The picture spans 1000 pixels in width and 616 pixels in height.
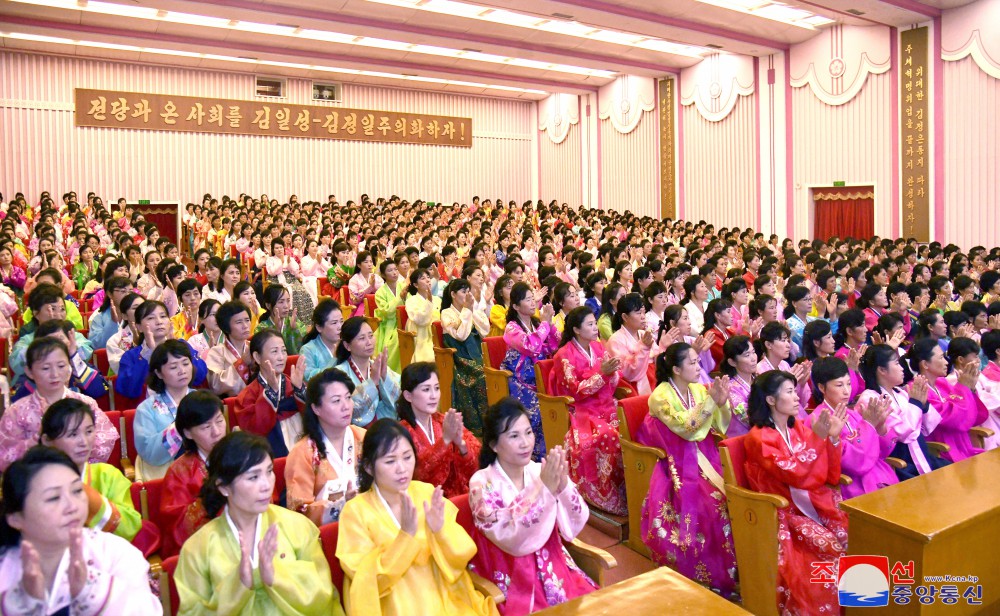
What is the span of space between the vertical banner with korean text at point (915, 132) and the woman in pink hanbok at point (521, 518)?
34.4 ft

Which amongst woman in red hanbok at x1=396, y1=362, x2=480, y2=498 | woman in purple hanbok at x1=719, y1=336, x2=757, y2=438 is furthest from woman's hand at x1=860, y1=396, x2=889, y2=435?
woman in red hanbok at x1=396, y1=362, x2=480, y2=498

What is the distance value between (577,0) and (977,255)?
5679 millimetres

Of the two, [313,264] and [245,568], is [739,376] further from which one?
[313,264]

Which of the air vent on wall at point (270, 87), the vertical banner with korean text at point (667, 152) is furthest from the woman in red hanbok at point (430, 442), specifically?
the air vent on wall at point (270, 87)

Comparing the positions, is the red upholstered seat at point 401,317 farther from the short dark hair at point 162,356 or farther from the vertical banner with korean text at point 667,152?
the vertical banner with korean text at point 667,152

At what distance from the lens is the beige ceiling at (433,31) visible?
1042 cm

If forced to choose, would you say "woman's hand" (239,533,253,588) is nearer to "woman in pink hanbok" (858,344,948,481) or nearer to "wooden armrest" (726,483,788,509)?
"wooden armrest" (726,483,788,509)

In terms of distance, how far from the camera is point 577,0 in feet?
33.5

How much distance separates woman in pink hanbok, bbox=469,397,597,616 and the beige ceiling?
8.61 m

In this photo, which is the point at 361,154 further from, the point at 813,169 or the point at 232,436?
the point at 232,436

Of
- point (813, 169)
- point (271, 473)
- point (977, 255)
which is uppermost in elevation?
point (813, 169)

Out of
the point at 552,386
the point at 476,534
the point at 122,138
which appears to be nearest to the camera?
the point at 476,534

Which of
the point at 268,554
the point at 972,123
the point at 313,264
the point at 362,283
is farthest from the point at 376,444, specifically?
the point at 972,123

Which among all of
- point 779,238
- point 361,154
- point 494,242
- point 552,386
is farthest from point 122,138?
point 552,386
